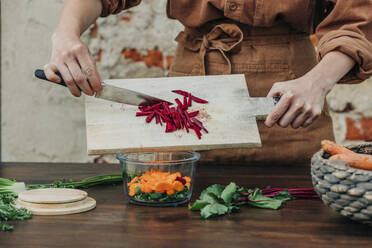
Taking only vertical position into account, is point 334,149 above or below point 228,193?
above

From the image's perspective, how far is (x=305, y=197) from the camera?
1325mm

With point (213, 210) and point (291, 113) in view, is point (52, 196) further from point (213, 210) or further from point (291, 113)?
point (291, 113)

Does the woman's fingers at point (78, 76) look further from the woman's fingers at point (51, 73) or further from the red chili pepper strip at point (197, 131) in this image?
the red chili pepper strip at point (197, 131)

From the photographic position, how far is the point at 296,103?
142 centimetres

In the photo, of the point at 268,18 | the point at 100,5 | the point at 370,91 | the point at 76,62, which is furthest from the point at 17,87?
the point at 370,91

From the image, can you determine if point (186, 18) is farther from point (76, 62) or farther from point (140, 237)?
point (140, 237)

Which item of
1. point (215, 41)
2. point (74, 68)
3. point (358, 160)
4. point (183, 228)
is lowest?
point (183, 228)

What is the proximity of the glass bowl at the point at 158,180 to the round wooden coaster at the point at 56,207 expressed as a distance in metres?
0.11

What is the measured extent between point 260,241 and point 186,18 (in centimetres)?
102

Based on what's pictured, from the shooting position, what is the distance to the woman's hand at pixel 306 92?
141cm

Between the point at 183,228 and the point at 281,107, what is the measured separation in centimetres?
49

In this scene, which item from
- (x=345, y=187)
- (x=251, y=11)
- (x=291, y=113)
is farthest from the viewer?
(x=251, y=11)

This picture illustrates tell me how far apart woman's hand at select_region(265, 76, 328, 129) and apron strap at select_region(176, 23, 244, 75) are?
1.23 ft

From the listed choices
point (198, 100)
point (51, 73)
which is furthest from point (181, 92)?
point (51, 73)
